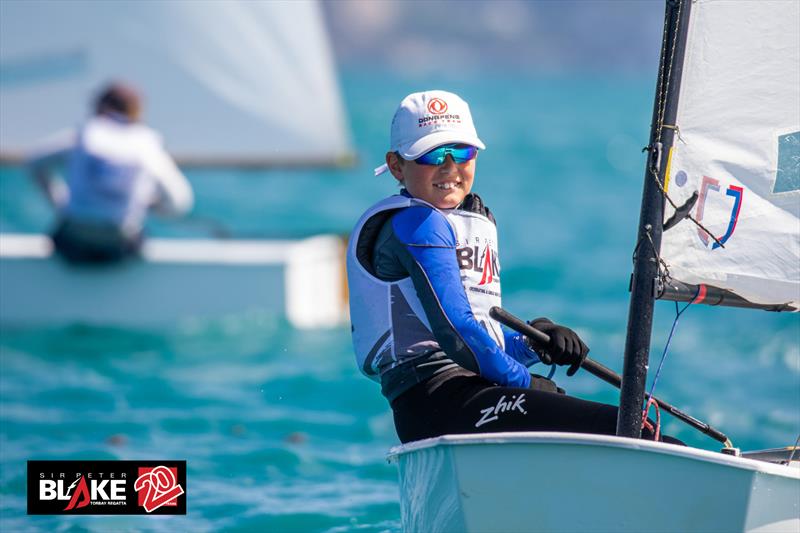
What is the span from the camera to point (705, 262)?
9.49 feet

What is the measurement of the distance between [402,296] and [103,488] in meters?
1.44

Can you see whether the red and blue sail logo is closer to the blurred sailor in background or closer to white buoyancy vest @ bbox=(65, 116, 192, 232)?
the blurred sailor in background

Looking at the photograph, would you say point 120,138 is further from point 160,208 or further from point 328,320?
point 328,320

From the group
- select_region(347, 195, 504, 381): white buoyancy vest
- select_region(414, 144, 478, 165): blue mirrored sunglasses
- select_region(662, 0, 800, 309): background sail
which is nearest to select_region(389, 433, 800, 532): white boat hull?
select_region(347, 195, 504, 381): white buoyancy vest

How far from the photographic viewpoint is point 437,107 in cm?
289

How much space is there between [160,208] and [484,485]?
5.31m

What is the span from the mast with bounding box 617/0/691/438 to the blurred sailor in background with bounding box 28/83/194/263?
4788 millimetres

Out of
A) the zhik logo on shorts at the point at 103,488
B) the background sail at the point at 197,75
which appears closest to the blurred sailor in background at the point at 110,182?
the background sail at the point at 197,75

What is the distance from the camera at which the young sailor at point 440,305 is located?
277 cm

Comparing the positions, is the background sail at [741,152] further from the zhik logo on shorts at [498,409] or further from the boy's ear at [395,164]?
the boy's ear at [395,164]

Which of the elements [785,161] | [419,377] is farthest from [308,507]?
[785,161]

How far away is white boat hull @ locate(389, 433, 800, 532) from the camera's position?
8.10 feet

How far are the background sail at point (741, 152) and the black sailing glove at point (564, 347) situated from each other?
268 mm

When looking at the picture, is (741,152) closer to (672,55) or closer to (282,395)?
(672,55)
